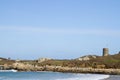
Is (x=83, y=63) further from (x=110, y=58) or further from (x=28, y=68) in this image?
(x=28, y=68)

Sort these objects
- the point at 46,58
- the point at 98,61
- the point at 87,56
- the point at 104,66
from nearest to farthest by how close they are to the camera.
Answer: the point at 104,66 < the point at 98,61 < the point at 87,56 < the point at 46,58

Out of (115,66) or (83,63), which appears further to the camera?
(83,63)

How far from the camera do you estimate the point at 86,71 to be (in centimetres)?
9375

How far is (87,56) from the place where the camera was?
14138cm

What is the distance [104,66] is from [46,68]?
18.2m

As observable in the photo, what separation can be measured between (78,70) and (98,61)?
13.4m

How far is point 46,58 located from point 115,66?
64.7 meters

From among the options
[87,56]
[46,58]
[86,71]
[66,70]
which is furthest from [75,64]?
[46,58]

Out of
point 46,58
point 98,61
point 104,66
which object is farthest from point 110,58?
point 46,58

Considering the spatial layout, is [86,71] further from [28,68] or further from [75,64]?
[28,68]

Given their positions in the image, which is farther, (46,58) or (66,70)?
(46,58)

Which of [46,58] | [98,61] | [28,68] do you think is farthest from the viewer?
[46,58]

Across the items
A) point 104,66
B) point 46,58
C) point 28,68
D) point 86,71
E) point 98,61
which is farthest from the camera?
point 46,58

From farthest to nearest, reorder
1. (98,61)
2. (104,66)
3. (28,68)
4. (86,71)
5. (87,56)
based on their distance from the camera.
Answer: (87,56) < (28,68) < (98,61) < (104,66) < (86,71)
